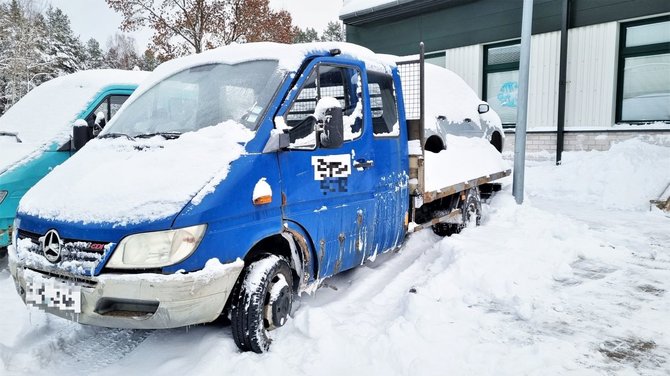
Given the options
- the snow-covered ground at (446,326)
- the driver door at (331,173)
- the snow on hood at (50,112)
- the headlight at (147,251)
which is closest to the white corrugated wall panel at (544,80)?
the snow-covered ground at (446,326)

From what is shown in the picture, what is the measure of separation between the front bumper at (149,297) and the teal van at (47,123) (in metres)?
2.60

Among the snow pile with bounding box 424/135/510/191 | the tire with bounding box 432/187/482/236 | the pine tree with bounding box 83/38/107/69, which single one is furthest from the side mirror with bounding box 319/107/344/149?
the pine tree with bounding box 83/38/107/69

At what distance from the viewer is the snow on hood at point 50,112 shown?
5664mm

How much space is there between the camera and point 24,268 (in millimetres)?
3053

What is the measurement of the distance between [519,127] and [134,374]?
725 cm

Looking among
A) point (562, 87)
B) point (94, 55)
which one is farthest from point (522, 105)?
point (94, 55)

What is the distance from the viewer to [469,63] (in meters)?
14.1

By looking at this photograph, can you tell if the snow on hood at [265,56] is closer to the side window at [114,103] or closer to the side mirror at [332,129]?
the side mirror at [332,129]

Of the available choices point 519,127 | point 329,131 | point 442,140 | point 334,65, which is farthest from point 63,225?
point 519,127

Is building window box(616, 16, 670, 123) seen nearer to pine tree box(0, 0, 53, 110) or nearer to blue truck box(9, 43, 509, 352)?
blue truck box(9, 43, 509, 352)

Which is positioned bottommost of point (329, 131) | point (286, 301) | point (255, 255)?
point (286, 301)

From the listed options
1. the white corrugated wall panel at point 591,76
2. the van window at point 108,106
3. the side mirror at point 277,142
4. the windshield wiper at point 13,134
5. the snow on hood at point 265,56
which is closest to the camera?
the side mirror at point 277,142

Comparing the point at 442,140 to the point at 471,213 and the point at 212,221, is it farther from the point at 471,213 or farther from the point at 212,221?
the point at 212,221

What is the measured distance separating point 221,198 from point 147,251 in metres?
0.52
